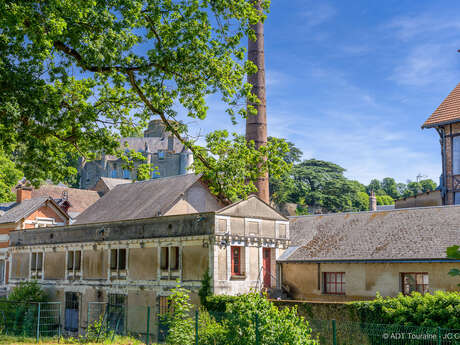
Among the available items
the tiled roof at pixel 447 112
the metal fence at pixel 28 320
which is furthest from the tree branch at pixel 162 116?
the tiled roof at pixel 447 112

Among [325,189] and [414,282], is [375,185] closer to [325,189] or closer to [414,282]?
[325,189]

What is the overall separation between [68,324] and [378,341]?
832 inches

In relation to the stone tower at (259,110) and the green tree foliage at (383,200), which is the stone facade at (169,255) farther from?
the green tree foliage at (383,200)

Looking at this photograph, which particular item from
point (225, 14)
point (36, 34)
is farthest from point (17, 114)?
point (225, 14)

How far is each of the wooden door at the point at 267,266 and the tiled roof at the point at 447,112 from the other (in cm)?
1207

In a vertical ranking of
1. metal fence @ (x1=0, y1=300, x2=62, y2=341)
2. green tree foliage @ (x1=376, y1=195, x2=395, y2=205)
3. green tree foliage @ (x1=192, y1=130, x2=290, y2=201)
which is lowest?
metal fence @ (x1=0, y1=300, x2=62, y2=341)

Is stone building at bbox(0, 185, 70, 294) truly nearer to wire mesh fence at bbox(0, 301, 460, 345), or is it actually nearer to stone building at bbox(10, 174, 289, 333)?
stone building at bbox(10, 174, 289, 333)

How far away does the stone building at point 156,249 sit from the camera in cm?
2386

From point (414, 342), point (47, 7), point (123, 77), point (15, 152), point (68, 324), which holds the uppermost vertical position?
point (47, 7)

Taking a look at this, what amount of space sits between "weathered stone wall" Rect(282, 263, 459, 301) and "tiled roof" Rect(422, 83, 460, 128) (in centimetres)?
1085

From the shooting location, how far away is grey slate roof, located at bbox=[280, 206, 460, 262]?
21734 mm

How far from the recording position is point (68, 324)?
30.4 meters

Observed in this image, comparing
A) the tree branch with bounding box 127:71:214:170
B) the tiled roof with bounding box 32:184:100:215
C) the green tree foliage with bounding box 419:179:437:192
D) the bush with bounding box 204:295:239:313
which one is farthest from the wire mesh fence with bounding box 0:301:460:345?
the green tree foliage with bounding box 419:179:437:192

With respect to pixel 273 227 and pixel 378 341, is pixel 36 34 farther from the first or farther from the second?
pixel 273 227
